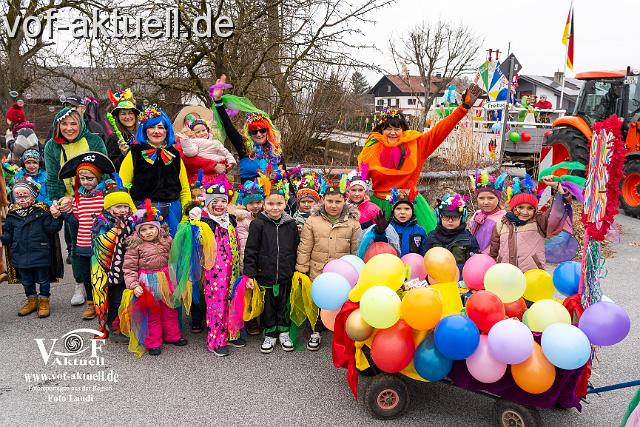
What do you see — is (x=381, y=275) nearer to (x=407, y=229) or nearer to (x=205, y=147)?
(x=407, y=229)

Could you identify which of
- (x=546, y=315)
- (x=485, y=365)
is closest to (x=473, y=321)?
(x=485, y=365)

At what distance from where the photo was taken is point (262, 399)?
10.8ft

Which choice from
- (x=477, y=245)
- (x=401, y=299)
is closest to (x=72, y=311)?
(x=401, y=299)

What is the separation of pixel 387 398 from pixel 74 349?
2582 millimetres

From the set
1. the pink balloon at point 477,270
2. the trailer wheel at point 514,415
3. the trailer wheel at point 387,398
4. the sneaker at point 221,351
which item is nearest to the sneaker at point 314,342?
the sneaker at point 221,351

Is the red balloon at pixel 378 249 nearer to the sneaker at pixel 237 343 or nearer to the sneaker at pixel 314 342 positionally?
the sneaker at pixel 314 342

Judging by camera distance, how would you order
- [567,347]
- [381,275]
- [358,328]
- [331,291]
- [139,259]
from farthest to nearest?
[139,259] → [331,291] → [381,275] → [358,328] → [567,347]

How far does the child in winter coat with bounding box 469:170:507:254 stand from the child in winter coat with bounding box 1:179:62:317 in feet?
11.9

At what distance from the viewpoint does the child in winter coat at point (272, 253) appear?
12.8 ft

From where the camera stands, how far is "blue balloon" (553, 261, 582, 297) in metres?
2.94

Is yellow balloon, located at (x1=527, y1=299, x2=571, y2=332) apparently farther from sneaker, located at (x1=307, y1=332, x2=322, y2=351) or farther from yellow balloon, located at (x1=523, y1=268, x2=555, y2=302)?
sneaker, located at (x1=307, y1=332, x2=322, y2=351)

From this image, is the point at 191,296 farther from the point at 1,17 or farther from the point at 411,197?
the point at 1,17

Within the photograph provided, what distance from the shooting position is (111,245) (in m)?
3.92

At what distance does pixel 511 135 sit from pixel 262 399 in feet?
37.0
